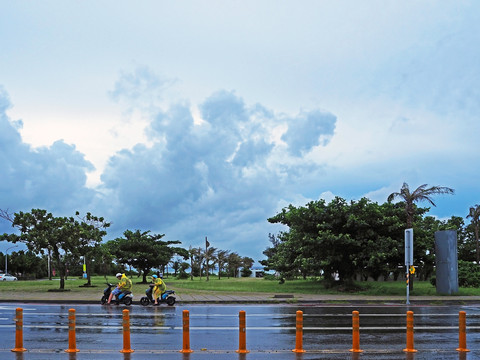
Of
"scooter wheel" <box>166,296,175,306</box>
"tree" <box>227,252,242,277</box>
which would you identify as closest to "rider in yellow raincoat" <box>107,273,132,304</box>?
"scooter wheel" <box>166,296,175,306</box>

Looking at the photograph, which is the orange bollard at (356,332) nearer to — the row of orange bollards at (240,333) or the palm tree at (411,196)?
the row of orange bollards at (240,333)

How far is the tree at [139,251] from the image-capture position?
46656 millimetres

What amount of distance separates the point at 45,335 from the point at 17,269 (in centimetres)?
8581

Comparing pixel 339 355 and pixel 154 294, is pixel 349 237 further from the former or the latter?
pixel 339 355

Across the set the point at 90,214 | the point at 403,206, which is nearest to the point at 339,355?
the point at 403,206

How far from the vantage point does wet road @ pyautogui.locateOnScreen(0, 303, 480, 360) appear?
11.1m

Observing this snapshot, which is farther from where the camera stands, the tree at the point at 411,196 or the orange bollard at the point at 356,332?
the tree at the point at 411,196

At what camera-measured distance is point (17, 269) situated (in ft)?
304

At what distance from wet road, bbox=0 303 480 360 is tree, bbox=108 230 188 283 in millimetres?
25621

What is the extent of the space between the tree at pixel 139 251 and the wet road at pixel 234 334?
25621 mm

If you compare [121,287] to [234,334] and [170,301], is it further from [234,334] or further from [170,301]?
[234,334]

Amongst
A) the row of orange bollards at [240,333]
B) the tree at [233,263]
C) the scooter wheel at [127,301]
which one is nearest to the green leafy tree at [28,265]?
the tree at [233,263]

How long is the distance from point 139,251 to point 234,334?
112 ft

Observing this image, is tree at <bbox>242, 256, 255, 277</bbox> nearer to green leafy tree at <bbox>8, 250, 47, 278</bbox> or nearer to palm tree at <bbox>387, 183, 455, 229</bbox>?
green leafy tree at <bbox>8, 250, 47, 278</bbox>
